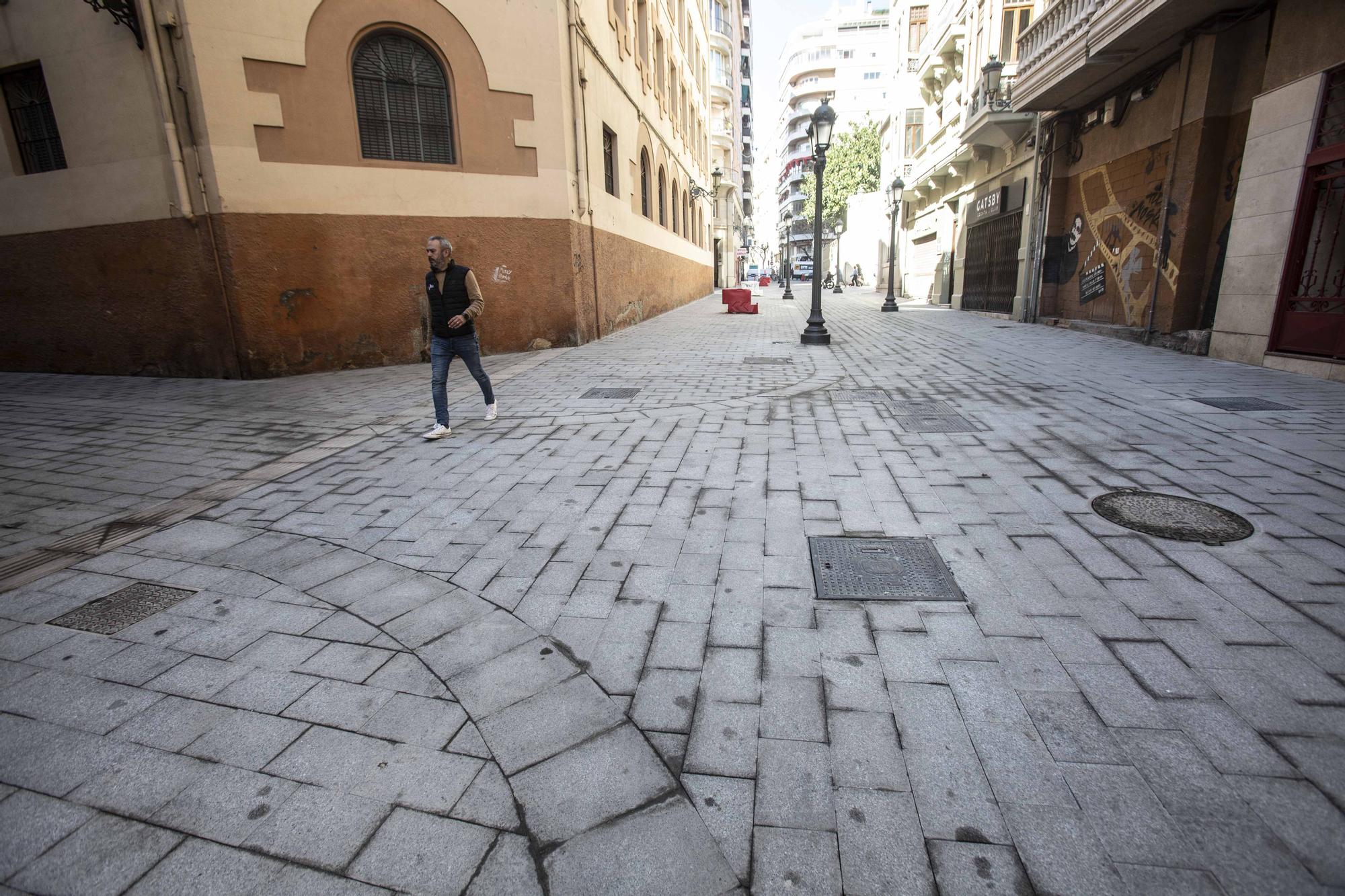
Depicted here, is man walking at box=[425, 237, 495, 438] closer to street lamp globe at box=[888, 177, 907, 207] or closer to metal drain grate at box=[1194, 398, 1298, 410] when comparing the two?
metal drain grate at box=[1194, 398, 1298, 410]

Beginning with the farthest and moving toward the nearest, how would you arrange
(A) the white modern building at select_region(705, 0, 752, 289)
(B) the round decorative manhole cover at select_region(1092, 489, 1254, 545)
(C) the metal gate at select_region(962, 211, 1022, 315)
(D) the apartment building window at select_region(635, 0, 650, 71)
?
(A) the white modern building at select_region(705, 0, 752, 289) < (D) the apartment building window at select_region(635, 0, 650, 71) < (C) the metal gate at select_region(962, 211, 1022, 315) < (B) the round decorative manhole cover at select_region(1092, 489, 1254, 545)

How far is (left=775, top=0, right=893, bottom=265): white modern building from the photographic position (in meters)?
82.1

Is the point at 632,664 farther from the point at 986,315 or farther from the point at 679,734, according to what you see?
the point at 986,315

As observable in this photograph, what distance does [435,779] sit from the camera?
200 cm

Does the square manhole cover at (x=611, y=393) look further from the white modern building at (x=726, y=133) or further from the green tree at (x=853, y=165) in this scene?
the green tree at (x=853, y=165)

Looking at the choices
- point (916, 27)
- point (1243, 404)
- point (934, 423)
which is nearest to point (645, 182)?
point (934, 423)

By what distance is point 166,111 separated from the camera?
30.0ft

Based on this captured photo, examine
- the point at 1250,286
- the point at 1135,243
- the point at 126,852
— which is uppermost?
the point at 1135,243

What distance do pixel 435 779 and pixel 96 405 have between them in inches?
357

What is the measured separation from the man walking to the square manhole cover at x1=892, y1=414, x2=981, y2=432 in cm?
416

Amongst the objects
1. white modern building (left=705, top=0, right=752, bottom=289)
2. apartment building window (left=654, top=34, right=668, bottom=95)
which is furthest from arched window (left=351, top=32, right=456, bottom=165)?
white modern building (left=705, top=0, right=752, bottom=289)

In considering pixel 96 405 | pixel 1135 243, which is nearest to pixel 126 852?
pixel 96 405

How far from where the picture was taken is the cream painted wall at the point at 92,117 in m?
9.35

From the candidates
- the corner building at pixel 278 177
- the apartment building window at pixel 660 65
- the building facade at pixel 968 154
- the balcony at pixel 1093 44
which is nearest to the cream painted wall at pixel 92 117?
the corner building at pixel 278 177
